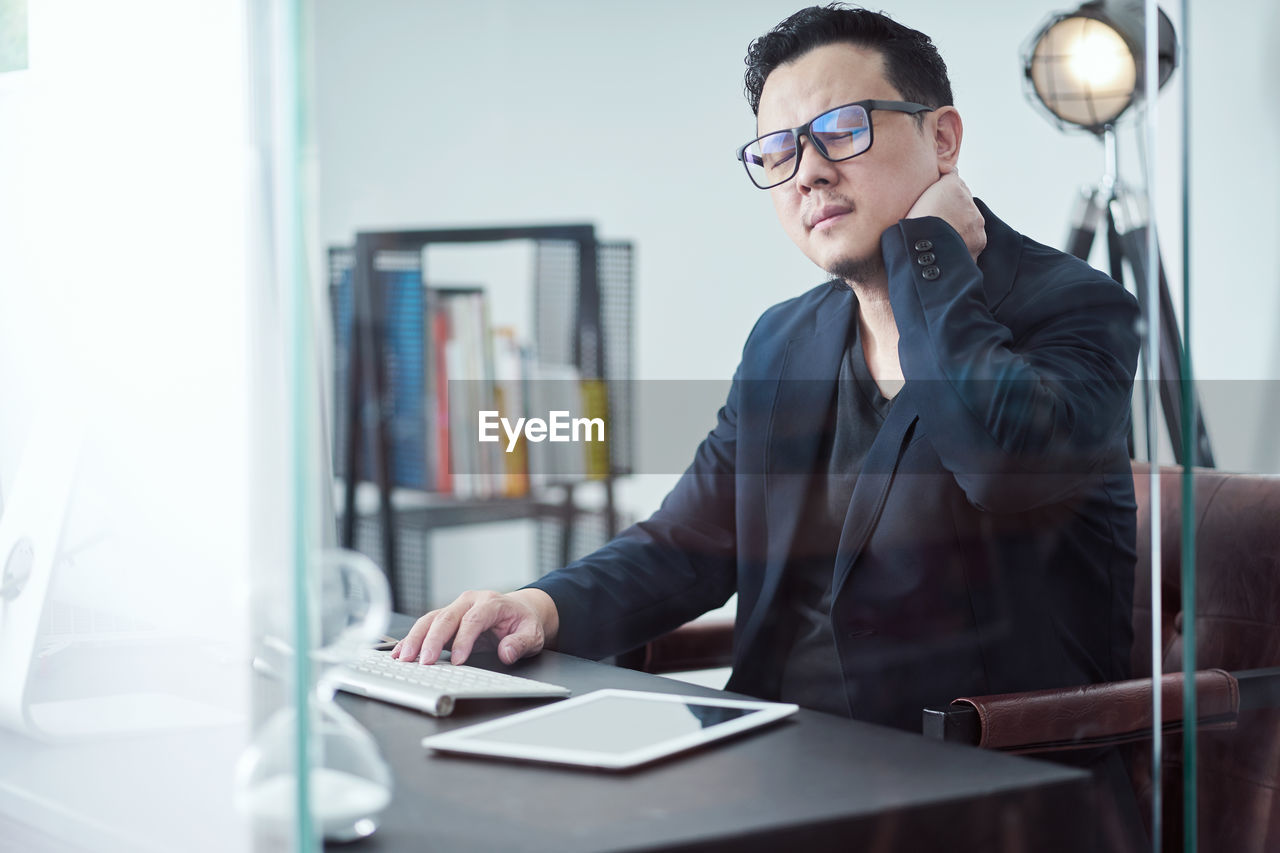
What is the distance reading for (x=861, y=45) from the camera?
3.87ft

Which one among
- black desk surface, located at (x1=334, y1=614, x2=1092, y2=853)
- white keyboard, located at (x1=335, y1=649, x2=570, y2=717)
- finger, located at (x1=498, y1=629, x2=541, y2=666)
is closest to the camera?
black desk surface, located at (x1=334, y1=614, x2=1092, y2=853)

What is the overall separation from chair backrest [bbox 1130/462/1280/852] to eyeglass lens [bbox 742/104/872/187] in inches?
17.1

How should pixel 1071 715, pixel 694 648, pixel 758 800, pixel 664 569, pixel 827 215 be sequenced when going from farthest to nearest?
pixel 694 648 < pixel 664 569 < pixel 827 215 < pixel 1071 715 < pixel 758 800

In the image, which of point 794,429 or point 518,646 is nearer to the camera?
point 518,646

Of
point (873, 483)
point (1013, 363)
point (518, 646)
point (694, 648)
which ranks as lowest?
point (694, 648)

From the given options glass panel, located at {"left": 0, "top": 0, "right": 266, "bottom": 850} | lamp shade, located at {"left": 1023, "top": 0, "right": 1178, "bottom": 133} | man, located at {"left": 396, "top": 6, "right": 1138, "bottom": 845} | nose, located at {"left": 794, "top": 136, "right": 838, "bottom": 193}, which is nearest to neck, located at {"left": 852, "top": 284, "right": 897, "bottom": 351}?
man, located at {"left": 396, "top": 6, "right": 1138, "bottom": 845}

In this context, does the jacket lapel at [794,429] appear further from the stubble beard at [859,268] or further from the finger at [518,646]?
the finger at [518,646]

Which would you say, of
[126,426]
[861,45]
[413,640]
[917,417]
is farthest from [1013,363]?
[126,426]

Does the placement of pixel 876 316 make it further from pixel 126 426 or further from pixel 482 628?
pixel 126 426

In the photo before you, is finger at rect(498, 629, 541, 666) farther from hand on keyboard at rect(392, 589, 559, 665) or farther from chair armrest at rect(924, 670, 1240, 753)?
chair armrest at rect(924, 670, 1240, 753)

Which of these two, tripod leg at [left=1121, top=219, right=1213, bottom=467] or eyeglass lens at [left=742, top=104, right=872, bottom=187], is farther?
eyeglass lens at [left=742, top=104, right=872, bottom=187]

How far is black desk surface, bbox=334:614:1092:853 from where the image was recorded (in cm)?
65

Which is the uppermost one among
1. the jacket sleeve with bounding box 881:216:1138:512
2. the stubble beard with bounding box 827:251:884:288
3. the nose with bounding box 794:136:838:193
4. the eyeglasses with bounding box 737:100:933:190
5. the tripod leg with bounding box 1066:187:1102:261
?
the eyeglasses with bounding box 737:100:933:190

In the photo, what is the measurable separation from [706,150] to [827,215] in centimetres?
14
